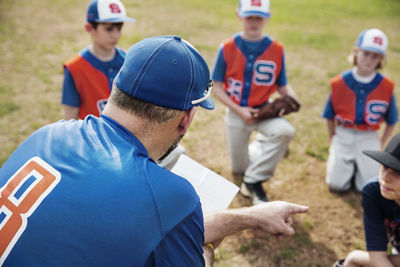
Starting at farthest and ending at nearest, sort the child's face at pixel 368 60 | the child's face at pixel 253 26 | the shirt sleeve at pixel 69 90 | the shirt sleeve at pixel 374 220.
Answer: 1. the child's face at pixel 368 60
2. the child's face at pixel 253 26
3. the shirt sleeve at pixel 69 90
4. the shirt sleeve at pixel 374 220

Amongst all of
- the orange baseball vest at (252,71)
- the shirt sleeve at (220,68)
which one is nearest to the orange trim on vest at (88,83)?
the shirt sleeve at (220,68)

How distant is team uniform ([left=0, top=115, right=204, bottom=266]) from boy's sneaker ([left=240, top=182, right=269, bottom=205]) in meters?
2.44

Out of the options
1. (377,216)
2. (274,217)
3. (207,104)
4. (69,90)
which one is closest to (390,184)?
(377,216)

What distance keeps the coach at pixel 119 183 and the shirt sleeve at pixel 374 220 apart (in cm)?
166

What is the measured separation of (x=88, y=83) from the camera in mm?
3516

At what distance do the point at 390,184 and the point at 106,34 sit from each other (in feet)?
9.79

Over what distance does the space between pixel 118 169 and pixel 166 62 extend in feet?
1.94

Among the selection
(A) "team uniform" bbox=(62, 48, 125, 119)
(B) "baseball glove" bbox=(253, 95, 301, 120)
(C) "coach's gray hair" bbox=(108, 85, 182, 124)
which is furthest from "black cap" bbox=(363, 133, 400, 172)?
(A) "team uniform" bbox=(62, 48, 125, 119)

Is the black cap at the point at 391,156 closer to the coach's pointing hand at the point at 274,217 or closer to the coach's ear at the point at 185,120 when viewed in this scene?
the coach's pointing hand at the point at 274,217

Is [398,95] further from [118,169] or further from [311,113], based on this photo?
[118,169]

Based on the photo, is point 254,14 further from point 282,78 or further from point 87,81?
point 87,81

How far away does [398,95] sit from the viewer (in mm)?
6766

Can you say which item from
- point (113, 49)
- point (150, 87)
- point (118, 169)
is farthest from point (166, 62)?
point (113, 49)

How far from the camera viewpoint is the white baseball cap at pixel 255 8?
3941mm
